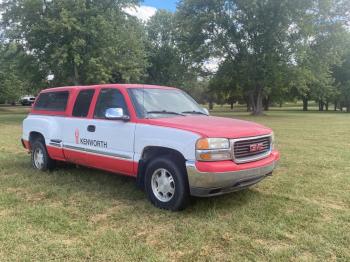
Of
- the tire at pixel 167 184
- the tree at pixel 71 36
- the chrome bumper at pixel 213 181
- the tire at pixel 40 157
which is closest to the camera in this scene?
the chrome bumper at pixel 213 181

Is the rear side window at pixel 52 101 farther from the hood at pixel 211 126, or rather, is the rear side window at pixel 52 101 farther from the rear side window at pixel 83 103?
the hood at pixel 211 126

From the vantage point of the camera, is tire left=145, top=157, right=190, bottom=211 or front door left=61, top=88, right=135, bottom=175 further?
front door left=61, top=88, right=135, bottom=175

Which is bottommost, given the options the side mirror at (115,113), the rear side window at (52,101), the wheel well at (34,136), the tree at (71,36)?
the wheel well at (34,136)

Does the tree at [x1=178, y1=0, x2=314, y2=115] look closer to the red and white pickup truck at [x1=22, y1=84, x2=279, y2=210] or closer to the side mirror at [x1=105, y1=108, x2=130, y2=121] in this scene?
the red and white pickup truck at [x1=22, y1=84, x2=279, y2=210]

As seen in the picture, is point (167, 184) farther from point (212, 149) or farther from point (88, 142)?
point (88, 142)

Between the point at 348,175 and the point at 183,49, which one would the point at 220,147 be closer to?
the point at 348,175

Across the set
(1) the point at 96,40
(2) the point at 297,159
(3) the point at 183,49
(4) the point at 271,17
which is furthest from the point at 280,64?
(2) the point at 297,159

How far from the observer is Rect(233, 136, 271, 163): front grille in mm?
5129

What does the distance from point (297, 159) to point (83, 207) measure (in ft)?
19.7

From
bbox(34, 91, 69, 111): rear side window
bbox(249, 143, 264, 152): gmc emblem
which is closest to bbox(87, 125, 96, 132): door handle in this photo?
bbox(34, 91, 69, 111): rear side window

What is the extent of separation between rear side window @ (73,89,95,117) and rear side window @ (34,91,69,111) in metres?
0.43

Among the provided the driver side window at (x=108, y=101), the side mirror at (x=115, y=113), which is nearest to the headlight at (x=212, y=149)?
the side mirror at (x=115, y=113)

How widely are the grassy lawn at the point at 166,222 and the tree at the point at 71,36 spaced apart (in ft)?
66.5

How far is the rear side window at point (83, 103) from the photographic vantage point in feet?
22.3
